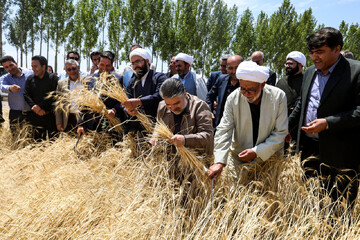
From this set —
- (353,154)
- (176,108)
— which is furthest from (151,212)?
(353,154)

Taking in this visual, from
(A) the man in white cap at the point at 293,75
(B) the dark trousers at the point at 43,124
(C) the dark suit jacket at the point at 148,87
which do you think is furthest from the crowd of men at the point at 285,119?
(B) the dark trousers at the point at 43,124

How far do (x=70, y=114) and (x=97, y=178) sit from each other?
2.01m

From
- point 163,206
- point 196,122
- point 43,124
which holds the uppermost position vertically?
point 196,122

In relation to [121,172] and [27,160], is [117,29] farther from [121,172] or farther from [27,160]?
[121,172]

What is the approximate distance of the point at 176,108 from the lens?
7.59 feet

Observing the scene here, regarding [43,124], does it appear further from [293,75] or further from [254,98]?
[293,75]

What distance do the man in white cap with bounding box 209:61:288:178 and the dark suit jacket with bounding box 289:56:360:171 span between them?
1.02 feet

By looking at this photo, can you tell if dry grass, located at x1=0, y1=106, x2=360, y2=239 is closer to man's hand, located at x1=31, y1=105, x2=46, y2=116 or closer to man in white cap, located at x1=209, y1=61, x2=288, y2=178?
man in white cap, located at x1=209, y1=61, x2=288, y2=178

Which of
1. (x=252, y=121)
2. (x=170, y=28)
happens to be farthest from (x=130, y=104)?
(x=170, y=28)

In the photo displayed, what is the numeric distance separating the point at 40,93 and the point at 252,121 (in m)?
3.39

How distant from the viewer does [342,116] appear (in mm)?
1962

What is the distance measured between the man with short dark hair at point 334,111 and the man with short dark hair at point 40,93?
366 cm

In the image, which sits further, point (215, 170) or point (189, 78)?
point (189, 78)

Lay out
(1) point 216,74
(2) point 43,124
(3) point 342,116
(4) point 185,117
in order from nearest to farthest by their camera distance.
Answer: (3) point 342,116 → (4) point 185,117 → (2) point 43,124 → (1) point 216,74
